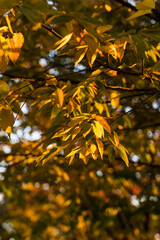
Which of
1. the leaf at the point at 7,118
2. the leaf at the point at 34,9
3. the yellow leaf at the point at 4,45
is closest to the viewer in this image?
the leaf at the point at 34,9

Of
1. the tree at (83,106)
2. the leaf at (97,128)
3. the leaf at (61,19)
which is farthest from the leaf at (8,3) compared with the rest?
the leaf at (97,128)

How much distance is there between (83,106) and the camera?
5.25 ft

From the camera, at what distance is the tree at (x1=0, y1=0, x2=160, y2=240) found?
3.34ft

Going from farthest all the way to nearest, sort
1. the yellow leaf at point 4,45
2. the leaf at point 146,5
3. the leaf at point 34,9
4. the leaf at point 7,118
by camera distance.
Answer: the leaf at point 7,118 → the yellow leaf at point 4,45 → the leaf at point 146,5 → the leaf at point 34,9

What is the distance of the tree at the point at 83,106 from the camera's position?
1.02m

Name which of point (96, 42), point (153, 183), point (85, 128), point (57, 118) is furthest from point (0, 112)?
point (153, 183)

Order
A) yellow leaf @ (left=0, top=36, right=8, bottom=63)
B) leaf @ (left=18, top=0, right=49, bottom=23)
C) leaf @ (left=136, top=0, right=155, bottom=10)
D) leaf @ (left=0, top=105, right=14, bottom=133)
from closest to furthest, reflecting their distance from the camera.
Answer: leaf @ (left=18, top=0, right=49, bottom=23) → leaf @ (left=136, top=0, right=155, bottom=10) → yellow leaf @ (left=0, top=36, right=8, bottom=63) → leaf @ (left=0, top=105, right=14, bottom=133)

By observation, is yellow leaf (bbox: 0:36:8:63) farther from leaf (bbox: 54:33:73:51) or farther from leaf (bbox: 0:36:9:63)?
leaf (bbox: 54:33:73:51)

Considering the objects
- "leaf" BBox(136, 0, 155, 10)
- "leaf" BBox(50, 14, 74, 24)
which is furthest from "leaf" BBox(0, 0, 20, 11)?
"leaf" BBox(136, 0, 155, 10)

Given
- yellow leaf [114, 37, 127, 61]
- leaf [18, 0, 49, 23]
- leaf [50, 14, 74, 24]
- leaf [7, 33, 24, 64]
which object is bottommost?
yellow leaf [114, 37, 127, 61]

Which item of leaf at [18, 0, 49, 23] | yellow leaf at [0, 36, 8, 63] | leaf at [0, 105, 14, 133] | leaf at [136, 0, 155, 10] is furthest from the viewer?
leaf at [0, 105, 14, 133]

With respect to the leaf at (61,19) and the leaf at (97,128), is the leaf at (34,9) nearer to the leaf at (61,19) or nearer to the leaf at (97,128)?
the leaf at (61,19)

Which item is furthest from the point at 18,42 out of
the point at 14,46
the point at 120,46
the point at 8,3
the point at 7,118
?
the point at 120,46

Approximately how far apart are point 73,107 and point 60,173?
1.87 meters
